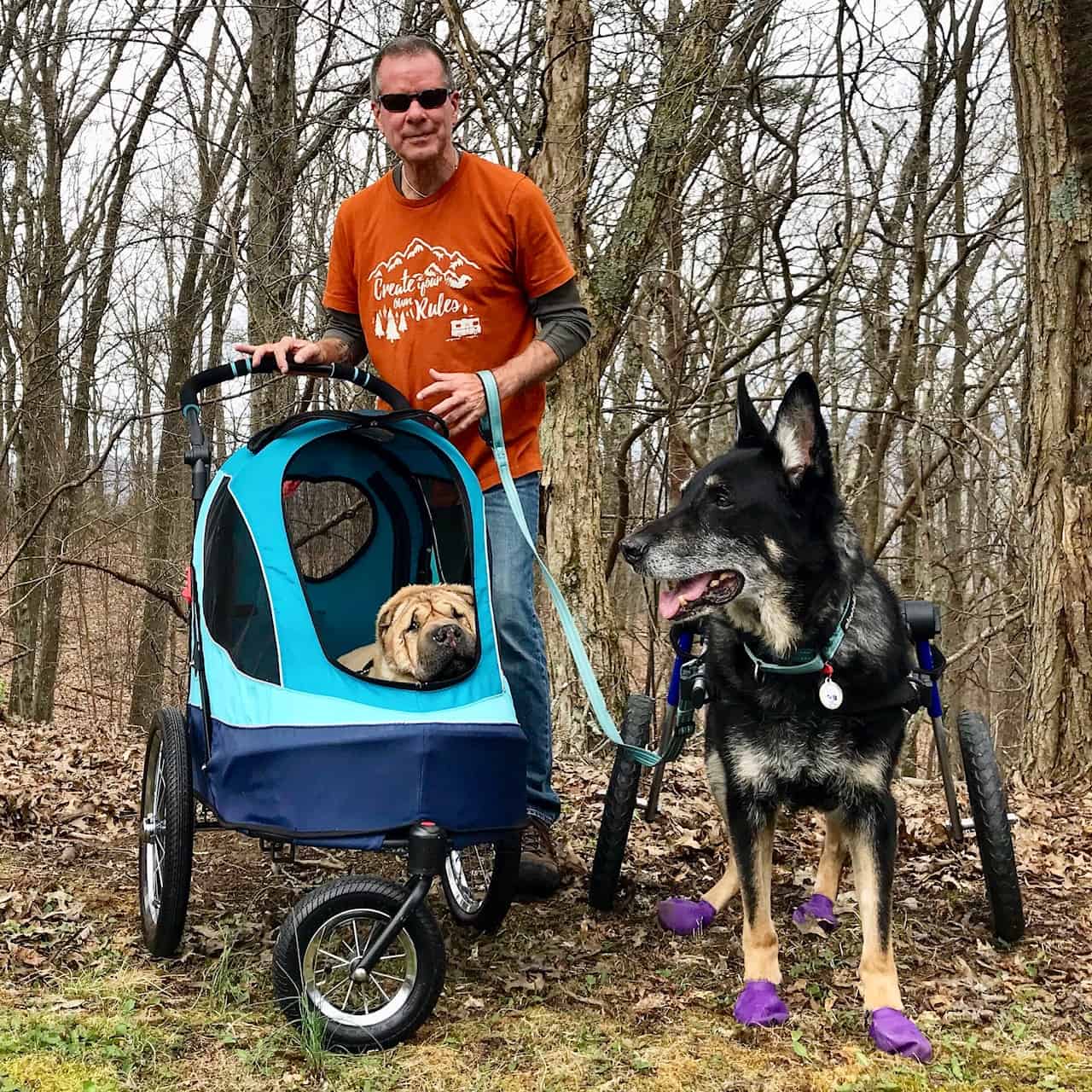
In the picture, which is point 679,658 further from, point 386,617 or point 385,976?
point 385,976

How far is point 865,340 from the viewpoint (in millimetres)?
12234

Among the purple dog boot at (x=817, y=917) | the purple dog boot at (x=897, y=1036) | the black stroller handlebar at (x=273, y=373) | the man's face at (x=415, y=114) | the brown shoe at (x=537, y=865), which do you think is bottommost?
the purple dog boot at (x=897, y=1036)

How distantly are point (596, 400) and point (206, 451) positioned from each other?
3048 millimetres

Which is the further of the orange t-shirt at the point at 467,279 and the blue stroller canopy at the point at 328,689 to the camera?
the orange t-shirt at the point at 467,279

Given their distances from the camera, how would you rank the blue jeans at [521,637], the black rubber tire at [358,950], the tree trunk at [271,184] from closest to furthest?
1. the black rubber tire at [358,950]
2. the blue jeans at [521,637]
3. the tree trunk at [271,184]

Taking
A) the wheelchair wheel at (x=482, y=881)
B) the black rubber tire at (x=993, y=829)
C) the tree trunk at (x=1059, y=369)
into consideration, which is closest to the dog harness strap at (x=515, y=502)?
the wheelchair wheel at (x=482, y=881)

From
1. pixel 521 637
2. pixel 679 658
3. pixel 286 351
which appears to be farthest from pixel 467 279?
pixel 679 658

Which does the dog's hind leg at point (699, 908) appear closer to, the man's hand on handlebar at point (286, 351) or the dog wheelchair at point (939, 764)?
the dog wheelchair at point (939, 764)

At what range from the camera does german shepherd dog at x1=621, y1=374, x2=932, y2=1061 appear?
306 cm

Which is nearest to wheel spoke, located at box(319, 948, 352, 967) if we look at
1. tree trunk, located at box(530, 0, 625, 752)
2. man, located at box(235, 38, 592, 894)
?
man, located at box(235, 38, 592, 894)

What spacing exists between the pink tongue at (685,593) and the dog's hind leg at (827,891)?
1051 mm

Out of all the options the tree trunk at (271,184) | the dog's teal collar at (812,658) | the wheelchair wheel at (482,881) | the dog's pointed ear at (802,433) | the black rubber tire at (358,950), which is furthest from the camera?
the tree trunk at (271,184)

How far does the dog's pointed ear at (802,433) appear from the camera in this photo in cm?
300

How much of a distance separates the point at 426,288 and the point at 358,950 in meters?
2.13
